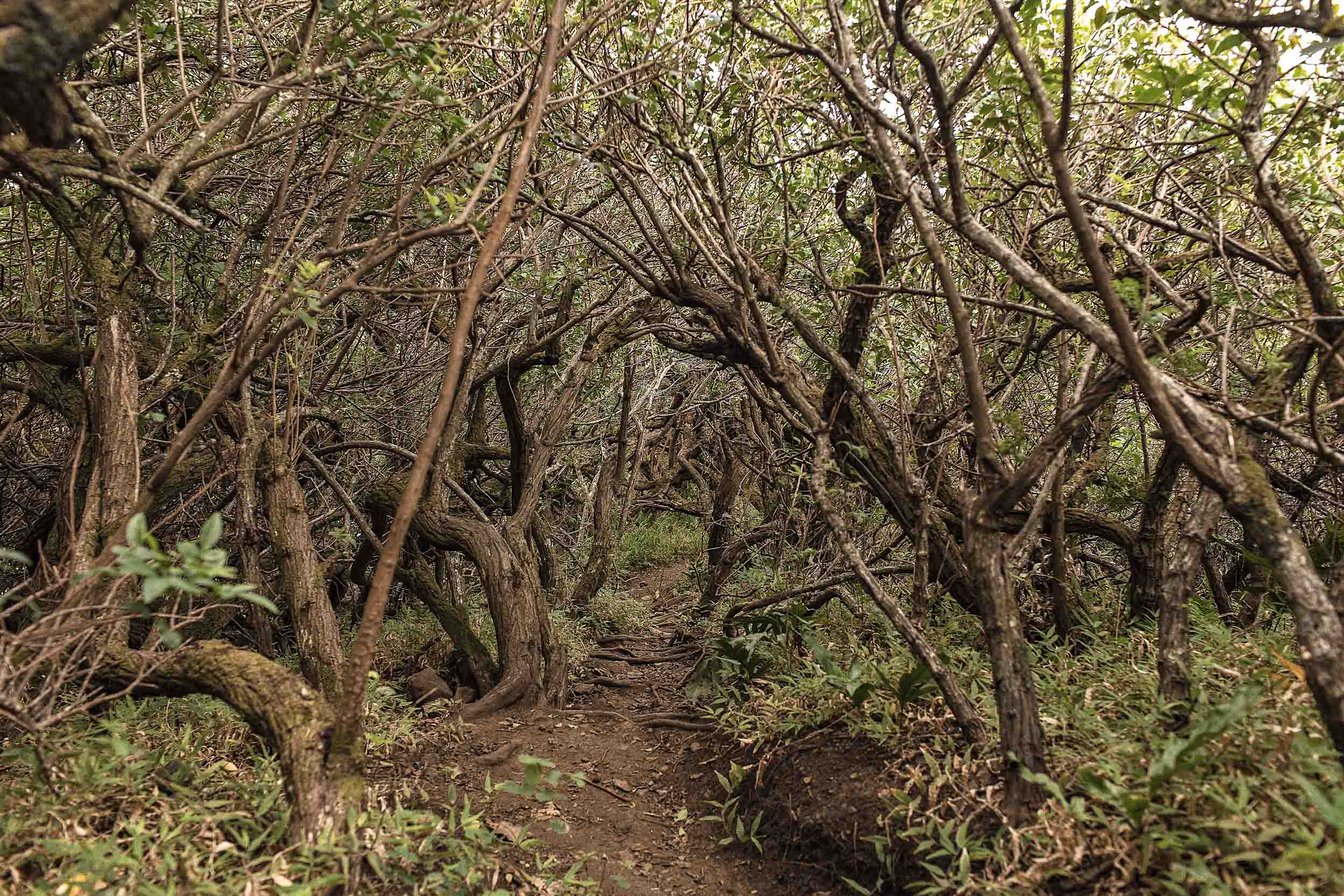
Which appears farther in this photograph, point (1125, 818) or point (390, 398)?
point (390, 398)

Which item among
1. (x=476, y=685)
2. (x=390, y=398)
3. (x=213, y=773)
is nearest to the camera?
(x=213, y=773)

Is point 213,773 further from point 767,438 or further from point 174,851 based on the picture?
point 767,438

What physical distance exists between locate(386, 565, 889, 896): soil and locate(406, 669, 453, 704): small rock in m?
0.48

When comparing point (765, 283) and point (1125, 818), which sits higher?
point (765, 283)

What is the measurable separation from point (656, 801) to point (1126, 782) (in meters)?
2.70

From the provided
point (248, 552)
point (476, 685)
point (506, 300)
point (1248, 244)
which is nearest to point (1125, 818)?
point (1248, 244)

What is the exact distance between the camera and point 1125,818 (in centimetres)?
A: 289

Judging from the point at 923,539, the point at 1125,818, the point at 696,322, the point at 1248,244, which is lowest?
the point at 1125,818

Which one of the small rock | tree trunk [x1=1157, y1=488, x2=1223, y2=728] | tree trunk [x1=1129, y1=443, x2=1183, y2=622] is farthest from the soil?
tree trunk [x1=1129, y1=443, x2=1183, y2=622]

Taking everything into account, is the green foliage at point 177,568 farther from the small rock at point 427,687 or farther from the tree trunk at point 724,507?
the tree trunk at point 724,507

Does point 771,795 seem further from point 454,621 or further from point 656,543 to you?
point 656,543

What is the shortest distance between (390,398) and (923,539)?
5561 mm

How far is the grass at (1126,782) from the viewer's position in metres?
2.54

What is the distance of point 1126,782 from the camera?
3.04 m
